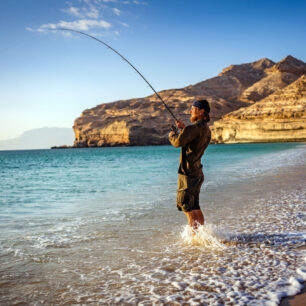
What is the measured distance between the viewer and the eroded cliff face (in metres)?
74.9

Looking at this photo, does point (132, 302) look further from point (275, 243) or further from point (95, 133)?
point (95, 133)

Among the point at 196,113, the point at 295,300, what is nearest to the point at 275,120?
the point at 196,113

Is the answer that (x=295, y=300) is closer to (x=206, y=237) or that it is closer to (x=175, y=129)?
(x=206, y=237)

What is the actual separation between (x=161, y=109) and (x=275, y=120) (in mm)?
64912

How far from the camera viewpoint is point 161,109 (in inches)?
5364

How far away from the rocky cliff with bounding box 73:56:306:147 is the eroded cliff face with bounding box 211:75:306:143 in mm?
31170

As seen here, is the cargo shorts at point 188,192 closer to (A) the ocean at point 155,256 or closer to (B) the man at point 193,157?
(B) the man at point 193,157

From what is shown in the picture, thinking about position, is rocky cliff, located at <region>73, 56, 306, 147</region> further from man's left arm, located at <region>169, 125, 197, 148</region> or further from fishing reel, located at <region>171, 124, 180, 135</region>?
man's left arm, located at <region>169, 125, 197, 148</region>

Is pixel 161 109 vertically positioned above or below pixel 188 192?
above

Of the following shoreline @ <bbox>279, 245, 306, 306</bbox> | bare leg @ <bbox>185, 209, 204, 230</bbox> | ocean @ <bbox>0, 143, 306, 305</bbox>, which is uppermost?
bare leg @ <bbox>185, 209, 204, 230</bbox>

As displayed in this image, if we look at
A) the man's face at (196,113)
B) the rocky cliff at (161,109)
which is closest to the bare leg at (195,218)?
the man's face at (196,113)

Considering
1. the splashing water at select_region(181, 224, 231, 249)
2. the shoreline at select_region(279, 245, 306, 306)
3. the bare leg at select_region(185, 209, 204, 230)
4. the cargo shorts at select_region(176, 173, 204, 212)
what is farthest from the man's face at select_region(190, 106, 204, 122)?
the shoreline at select_region(279, 245, 306, 306)

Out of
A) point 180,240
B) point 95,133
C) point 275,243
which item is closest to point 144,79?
point 180,240

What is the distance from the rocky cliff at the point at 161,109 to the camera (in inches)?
4879
